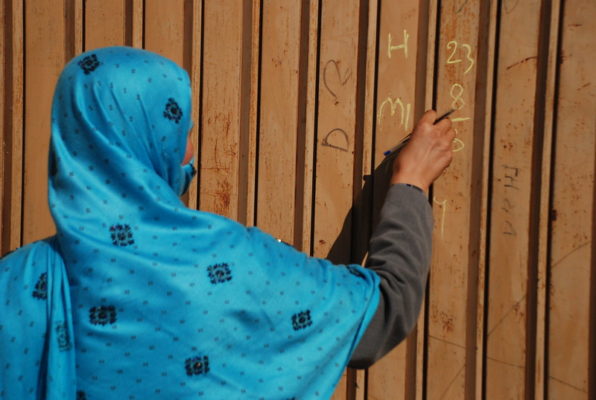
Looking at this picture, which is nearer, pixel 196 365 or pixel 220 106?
pixel 196 365

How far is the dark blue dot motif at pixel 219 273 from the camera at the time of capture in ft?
3.51

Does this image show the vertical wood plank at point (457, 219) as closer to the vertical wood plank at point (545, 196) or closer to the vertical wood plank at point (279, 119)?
the vertical wood plank at point (545, 196)

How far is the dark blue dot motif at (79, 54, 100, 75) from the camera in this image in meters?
1.05

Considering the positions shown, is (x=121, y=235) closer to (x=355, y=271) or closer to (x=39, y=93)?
(x=355, y=271)

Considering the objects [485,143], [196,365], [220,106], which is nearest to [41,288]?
[196,365]

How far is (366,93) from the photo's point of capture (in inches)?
66.1

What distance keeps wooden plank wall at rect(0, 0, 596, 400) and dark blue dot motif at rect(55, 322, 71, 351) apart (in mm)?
804

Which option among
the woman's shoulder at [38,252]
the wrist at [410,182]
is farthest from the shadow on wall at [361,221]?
the woman's shoulder at [38,252]

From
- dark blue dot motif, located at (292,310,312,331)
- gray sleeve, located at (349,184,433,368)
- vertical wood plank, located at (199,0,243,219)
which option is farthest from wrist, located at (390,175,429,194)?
vertical wood plank, located at (199,0,243,219)

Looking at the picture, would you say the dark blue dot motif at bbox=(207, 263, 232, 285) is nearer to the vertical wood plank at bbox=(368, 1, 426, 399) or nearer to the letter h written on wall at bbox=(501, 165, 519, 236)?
the vertical wood plank at bbox=(368, 1, 426, 399)

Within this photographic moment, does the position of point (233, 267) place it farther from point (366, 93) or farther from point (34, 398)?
point (366, 93)

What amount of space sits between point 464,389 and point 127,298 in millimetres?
1165

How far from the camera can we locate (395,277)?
122cm

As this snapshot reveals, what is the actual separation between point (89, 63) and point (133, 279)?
425 mm
